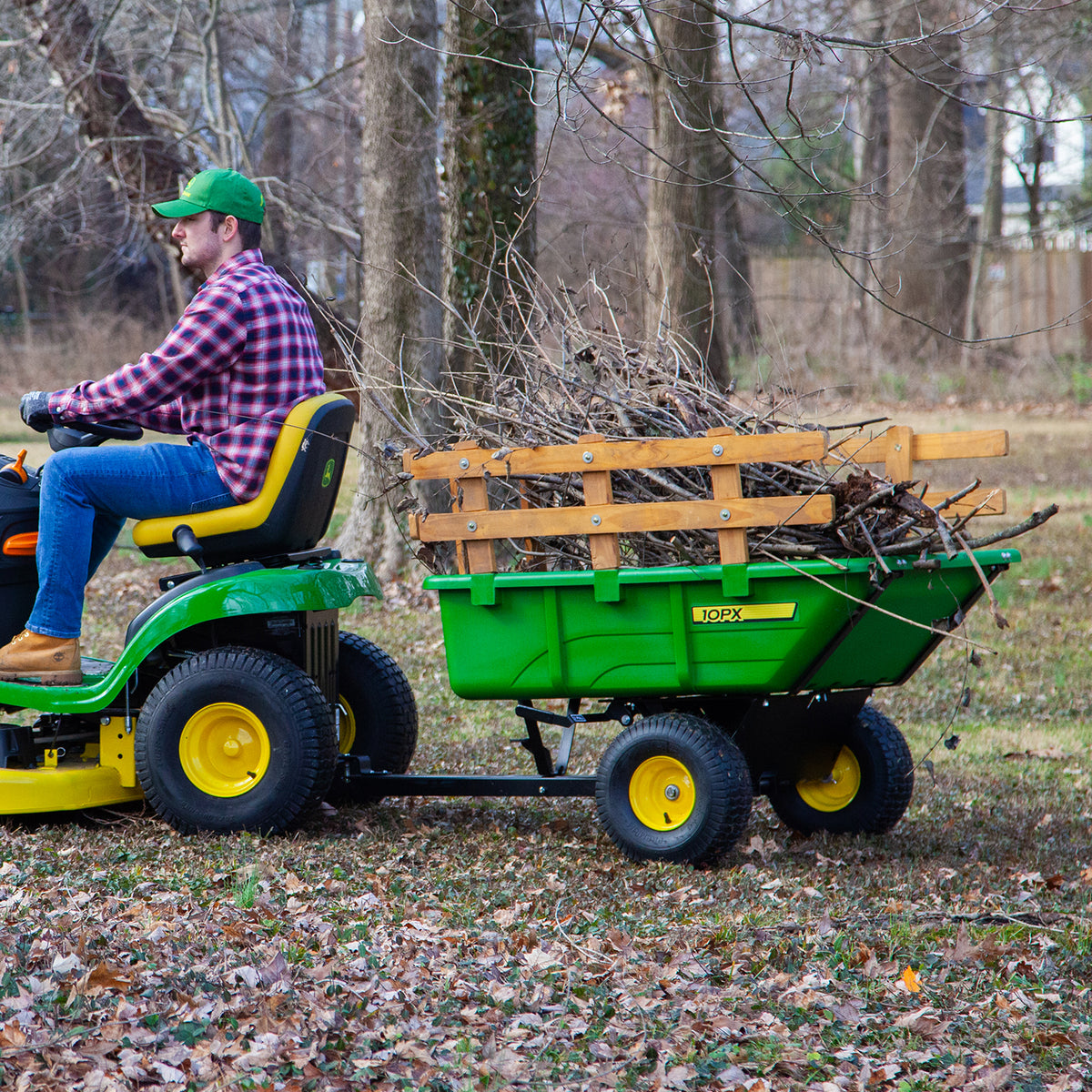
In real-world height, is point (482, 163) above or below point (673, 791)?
above

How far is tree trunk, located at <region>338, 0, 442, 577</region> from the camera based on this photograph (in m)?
9.77

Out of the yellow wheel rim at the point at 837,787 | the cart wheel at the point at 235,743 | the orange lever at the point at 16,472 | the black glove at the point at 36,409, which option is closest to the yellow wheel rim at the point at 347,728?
the cart wheel at the point at 235,743

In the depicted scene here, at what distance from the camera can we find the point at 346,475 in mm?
16234

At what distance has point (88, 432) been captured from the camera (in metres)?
4.72

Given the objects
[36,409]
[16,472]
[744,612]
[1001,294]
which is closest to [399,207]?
[16,472]

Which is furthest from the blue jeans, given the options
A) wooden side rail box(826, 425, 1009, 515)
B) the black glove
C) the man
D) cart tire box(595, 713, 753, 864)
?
wooden side rail box(826, 425, 1009, 515)

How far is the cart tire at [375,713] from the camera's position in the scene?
527 centimetres

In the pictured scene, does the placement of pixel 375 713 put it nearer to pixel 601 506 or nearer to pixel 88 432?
pixel 601 506

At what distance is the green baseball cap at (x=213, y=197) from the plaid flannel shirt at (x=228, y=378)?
6.5 inches

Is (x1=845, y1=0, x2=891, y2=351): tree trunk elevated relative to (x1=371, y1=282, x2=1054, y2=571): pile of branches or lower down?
elevated

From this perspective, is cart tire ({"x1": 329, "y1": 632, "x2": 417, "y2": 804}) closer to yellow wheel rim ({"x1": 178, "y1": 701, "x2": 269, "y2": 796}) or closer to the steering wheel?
yellow wheel rim ({"x1": 178, "y1": 701, "x2": 269, "y2": 796})

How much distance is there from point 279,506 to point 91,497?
624 millimetres

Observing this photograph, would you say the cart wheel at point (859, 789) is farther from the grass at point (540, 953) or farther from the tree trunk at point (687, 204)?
the tree trunk at point (687, 204)

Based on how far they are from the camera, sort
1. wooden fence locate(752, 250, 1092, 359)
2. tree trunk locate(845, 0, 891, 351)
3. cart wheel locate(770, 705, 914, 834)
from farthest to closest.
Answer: wooden fence locate(752, 250, 1092, 359)
tree trunk locate(845, 0, 891, 351)
cart wheel locate(770, 705, 914, 834)
